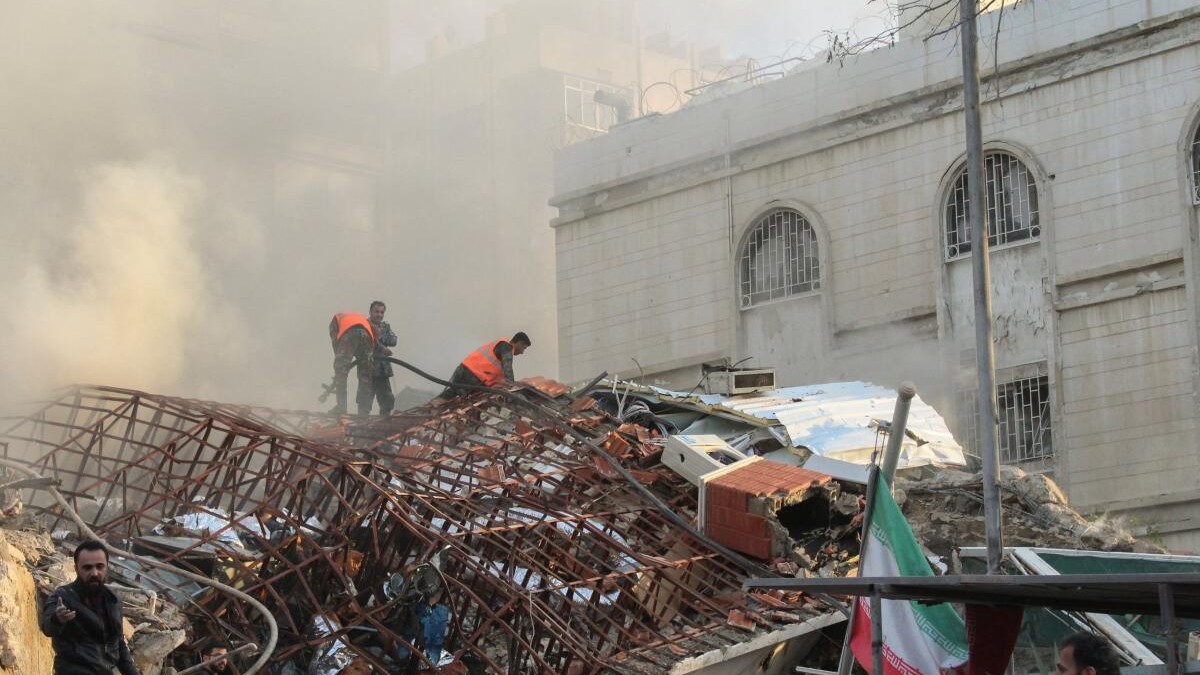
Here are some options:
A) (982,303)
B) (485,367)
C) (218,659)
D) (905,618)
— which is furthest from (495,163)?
(905,618)

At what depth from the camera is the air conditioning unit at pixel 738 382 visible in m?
19.0

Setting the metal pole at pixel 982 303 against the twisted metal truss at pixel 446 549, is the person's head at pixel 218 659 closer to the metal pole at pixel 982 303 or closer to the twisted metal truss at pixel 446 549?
the twisted metal truss at pixel 446 549

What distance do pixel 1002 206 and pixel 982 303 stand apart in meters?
12.8

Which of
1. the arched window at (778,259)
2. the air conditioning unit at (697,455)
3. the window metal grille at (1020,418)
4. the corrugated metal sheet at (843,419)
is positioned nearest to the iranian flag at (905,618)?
the air conditioning unit at (697,455)

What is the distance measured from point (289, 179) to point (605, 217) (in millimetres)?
6078

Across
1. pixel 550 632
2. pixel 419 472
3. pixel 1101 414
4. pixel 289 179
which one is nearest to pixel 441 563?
pixel 550 632

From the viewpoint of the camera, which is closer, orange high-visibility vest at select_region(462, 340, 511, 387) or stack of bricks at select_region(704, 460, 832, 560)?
stack of bricks at select_region(704, 460, 832, 560)

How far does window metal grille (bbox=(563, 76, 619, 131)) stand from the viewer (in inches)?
1679

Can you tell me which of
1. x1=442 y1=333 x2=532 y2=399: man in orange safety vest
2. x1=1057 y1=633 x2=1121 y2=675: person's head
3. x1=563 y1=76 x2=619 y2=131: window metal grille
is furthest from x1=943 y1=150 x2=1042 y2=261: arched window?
x1=563 y1=76 x2=619 y2=131: window metal grille

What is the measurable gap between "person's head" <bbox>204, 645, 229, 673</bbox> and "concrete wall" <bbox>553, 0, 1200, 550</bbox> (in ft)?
46.5

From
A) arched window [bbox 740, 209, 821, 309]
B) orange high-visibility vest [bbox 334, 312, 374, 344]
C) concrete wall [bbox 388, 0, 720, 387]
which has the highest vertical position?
concrete wall [bbox 388, 0, 720, 387]

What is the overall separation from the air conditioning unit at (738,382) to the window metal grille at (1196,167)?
6.75 m

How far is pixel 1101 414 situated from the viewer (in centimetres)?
2234

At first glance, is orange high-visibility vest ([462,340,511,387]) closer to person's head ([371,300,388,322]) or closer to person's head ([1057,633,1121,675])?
person's head ([371,300,388,322])
